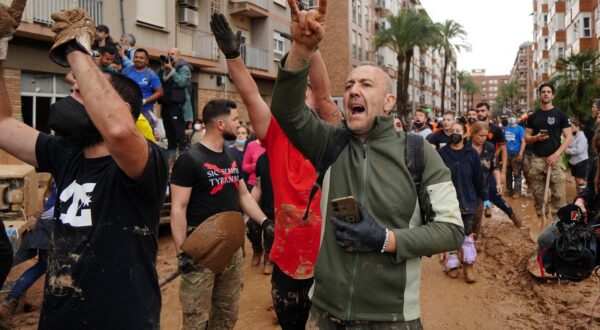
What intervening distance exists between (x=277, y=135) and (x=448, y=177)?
127cm

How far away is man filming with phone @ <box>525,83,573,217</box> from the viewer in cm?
813

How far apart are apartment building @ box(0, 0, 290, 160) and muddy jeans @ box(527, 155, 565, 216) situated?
6.67 meters

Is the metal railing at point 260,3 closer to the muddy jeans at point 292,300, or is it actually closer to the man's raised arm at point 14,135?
the muddy jeans at point 292,300

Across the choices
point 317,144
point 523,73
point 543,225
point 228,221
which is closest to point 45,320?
point 228,221

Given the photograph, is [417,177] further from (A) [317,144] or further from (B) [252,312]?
(B) [252,312]

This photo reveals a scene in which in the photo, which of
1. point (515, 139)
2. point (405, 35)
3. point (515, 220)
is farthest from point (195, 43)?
point (405, 35)

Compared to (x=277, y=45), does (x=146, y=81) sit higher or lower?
lower

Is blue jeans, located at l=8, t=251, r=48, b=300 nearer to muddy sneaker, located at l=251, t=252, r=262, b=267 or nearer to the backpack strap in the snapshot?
muddy sneaker, located at l=251, t=252, r=262, b=267

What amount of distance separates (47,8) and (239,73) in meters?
14.9

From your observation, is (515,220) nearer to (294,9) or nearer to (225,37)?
(225,37)

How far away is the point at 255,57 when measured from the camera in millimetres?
25547

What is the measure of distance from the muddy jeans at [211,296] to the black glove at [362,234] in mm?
1894

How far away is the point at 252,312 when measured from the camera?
5.50 m

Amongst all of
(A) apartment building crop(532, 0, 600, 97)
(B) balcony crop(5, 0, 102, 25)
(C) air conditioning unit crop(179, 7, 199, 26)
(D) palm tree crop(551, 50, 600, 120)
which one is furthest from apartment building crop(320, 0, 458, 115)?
(B) balcony crop(5, 0, 102, 25)
